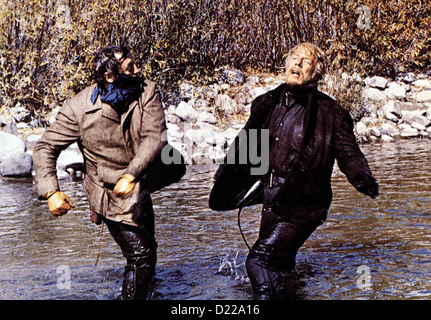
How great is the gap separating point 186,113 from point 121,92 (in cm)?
977

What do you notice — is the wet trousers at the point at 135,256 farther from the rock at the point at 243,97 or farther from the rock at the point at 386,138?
the rock at the point at 243,97

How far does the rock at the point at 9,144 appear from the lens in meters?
12.0

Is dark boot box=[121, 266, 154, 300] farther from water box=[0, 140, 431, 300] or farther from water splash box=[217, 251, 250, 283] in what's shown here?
water splash box=[217, 251, 250, 283]

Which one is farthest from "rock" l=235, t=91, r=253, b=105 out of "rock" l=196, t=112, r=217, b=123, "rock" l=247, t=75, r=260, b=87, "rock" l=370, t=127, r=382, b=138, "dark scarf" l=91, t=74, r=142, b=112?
"dark scarf" l=91, t=74, r=142, b=112

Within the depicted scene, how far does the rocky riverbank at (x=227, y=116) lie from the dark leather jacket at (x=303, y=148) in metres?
6.95

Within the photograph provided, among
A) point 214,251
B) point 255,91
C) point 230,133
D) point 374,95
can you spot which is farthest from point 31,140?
point 374,95

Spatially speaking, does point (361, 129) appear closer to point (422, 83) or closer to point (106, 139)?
point (422, 83)

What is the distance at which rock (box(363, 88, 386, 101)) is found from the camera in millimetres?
15977

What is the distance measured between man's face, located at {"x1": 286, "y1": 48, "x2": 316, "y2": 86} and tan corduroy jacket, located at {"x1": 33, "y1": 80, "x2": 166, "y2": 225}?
889 millimetres

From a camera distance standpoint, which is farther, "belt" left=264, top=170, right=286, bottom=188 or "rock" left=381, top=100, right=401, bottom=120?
"rock" left=381, top=100, right=401, bottom=120

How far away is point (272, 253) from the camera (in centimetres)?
498

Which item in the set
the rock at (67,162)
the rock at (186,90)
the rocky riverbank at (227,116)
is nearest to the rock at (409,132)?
the rocky riverbank at (227,116)

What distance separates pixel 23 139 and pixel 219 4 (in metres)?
5.59
